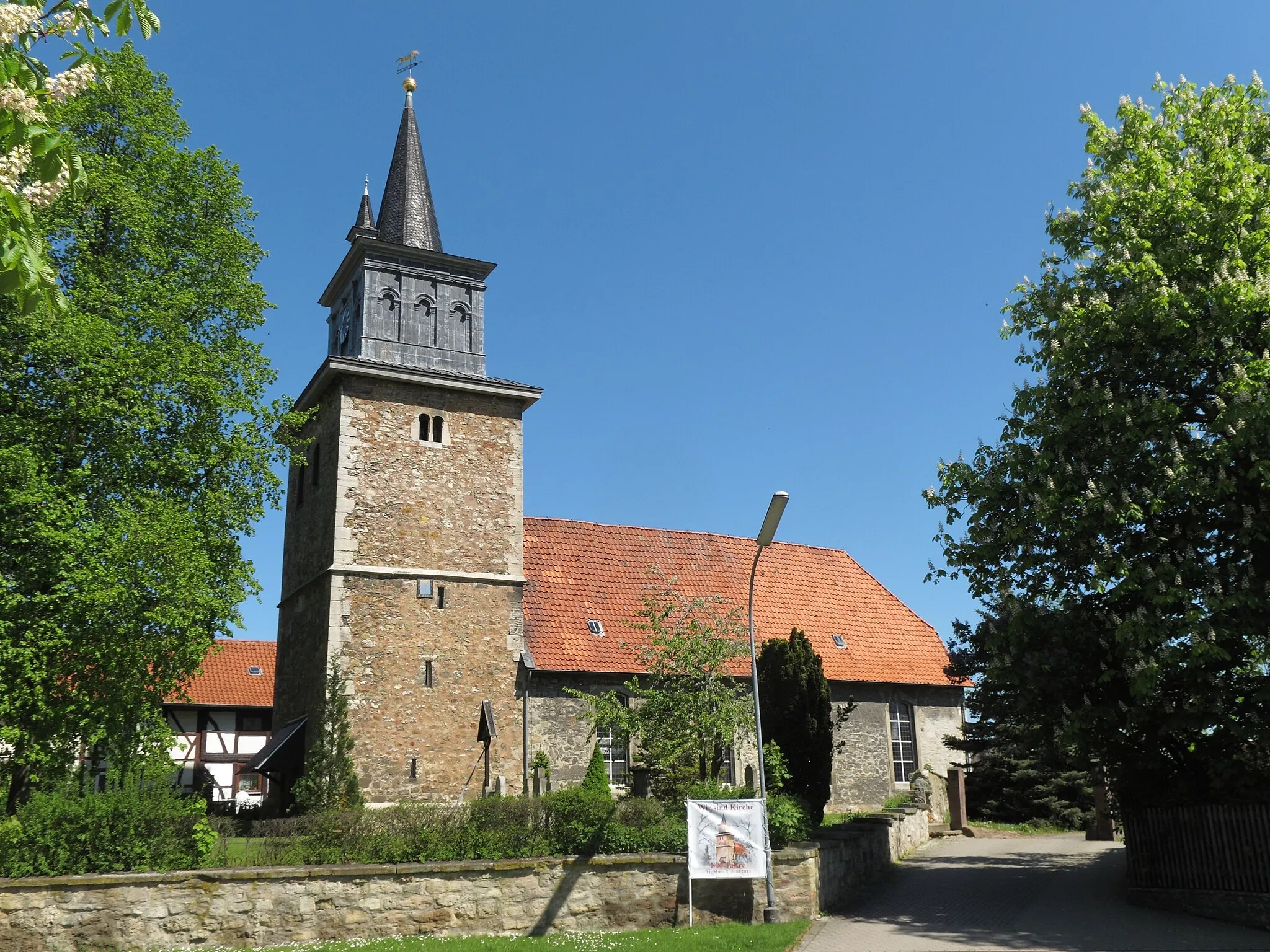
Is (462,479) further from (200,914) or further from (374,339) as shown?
(200,914)

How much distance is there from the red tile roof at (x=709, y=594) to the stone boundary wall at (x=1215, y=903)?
10859mm

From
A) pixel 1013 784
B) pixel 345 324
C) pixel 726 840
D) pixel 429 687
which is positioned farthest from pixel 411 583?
pixel 1013 784

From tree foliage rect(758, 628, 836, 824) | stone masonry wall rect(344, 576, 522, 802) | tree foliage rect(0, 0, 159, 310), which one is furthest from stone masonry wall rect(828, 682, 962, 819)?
tree foliage rect(0, 0, 159, 310)

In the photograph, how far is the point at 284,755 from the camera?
20.5 metres

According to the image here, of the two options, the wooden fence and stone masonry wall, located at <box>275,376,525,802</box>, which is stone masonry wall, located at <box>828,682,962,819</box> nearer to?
→ stone masonry wall, located at <box>275,376,525,802</box>

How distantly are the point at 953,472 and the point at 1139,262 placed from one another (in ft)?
13.5

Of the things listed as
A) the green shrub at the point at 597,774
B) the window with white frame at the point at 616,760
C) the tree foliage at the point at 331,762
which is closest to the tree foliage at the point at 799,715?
the green shrub at the point at 597,774

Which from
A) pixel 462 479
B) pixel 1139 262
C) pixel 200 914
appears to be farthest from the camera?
pixel 462 479

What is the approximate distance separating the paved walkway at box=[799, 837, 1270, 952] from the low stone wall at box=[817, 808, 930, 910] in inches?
11.9

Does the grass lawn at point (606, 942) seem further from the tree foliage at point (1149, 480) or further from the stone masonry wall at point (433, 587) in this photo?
the stone masonry wall at point (433, 587)

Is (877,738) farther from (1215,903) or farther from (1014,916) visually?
(1215,903)

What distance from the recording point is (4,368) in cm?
1591

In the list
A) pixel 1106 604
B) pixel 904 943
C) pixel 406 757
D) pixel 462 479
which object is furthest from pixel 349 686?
pixel 1106 604

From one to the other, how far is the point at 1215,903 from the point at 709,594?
1491cm
